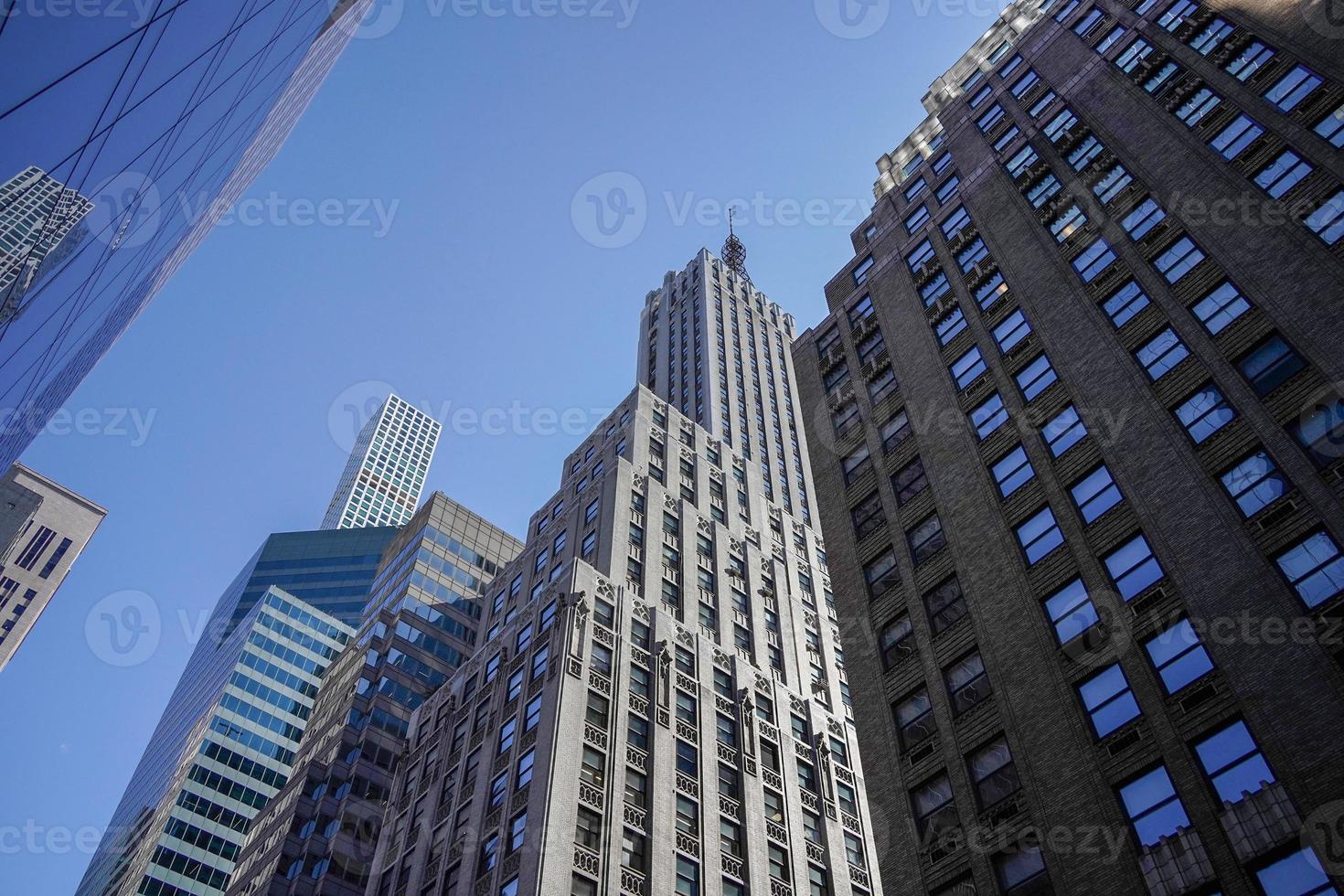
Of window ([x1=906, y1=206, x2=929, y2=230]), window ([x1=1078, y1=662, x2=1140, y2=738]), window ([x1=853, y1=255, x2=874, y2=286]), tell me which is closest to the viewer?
window ([x1=1078, y1=662, x2=1140, y2=738])

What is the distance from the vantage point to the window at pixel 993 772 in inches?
1048

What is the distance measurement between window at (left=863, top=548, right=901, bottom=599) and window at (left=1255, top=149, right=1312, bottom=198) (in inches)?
672

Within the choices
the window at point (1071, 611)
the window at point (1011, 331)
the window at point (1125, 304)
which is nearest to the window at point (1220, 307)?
the window at point (1125, 304)

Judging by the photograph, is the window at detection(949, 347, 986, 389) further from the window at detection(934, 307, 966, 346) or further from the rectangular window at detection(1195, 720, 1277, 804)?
the rectangular window at detection(1195, 720, 1277, 804)

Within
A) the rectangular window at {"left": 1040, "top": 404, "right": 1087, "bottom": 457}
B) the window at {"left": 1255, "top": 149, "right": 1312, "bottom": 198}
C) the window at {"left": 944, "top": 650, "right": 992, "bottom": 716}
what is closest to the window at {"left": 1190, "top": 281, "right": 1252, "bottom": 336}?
the window at {"left": 1255, "top": 149, "right": 1312, "bottom": 198}

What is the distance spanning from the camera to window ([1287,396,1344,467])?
82.9 feet

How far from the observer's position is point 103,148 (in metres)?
14.2

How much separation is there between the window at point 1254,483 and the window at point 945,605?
8.48m

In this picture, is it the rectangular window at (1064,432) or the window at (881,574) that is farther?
the window at (881,574)

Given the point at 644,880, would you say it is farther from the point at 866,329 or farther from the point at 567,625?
the point at 866,329

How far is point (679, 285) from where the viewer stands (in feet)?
408

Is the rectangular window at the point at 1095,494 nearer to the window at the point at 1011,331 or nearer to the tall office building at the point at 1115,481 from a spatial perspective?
the tall office building at the point at 1115,481

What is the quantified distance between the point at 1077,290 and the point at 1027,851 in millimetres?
20157

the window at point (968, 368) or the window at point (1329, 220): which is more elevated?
the window at point (968, 368)
